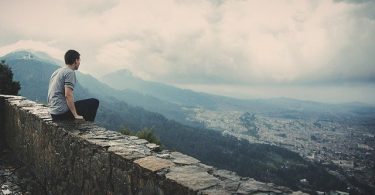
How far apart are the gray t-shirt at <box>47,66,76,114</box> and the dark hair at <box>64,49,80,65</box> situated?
15cm

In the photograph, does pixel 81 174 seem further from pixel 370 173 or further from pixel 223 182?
pixel 370 173

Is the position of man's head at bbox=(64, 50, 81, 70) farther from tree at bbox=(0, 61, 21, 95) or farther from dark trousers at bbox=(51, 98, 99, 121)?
tree at bbox=(0, 61, 21, 95)

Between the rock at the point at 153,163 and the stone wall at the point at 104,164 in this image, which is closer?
the stone wall at the point at 104,164

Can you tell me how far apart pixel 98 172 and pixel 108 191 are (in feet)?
1.41

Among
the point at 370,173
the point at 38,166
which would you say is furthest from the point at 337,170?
the point at 38,166

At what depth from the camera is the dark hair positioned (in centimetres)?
720

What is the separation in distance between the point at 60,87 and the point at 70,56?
743 mm

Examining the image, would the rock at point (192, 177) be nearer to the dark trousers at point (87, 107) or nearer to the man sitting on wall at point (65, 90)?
the man sitting on wall at point (65, 90)

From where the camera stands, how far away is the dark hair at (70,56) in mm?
7203

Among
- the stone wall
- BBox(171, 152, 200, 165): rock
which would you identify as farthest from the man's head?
BBox(171, 152, 200, 165): rock

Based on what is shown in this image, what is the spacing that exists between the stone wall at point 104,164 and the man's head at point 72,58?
1352 millimetres

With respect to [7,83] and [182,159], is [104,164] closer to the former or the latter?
[182,159]

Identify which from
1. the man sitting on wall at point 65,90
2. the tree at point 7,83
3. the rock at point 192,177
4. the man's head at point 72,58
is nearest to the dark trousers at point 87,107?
the man sitting on wall at point 65,90

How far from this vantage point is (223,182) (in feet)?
13.3
